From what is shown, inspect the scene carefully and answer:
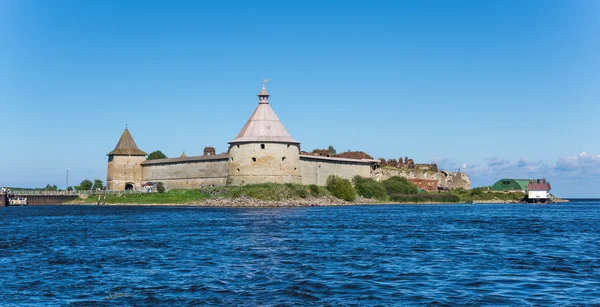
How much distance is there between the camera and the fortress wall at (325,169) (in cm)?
6281

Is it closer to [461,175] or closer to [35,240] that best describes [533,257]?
[35,240]

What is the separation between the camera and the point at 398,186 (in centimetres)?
7219

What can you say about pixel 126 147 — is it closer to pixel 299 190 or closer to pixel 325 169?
pixel 325 169

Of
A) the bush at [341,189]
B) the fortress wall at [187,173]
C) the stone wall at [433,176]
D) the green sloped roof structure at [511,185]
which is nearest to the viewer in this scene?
the bush at [341,189]

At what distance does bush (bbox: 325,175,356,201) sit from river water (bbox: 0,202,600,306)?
34.0 meters

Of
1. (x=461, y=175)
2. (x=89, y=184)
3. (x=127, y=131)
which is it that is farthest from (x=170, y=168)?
(x=461, y=175)

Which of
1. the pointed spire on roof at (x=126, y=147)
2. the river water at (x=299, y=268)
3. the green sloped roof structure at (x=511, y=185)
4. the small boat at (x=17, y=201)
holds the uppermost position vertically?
the pointed spire on roof at (x=126, y=147)

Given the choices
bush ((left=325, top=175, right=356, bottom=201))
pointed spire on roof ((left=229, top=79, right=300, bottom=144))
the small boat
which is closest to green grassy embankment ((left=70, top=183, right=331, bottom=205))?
bush ((left=325, top=175, right=356, bottom=201))

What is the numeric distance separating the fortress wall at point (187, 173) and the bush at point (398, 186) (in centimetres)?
1844

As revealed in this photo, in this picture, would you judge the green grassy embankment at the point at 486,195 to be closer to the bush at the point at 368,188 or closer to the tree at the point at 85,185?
the bush at the point at 368,188

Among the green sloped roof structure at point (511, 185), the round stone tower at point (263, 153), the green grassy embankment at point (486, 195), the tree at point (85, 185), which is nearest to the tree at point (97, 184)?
the tree at point (85, 185)

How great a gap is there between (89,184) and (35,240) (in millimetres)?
60109

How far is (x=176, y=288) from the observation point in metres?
13.1

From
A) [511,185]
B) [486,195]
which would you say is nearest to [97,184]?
[486,195]
